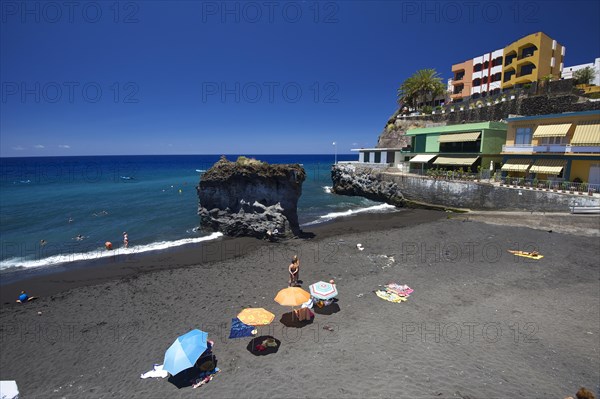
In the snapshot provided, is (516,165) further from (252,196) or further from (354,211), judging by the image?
(252,196)

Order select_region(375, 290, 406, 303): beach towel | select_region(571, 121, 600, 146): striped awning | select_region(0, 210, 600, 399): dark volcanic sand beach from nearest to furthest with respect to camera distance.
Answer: select_region(0, 210, 600, 399): dark volcanic sand beach
select_region(375, 290, 406, 303): beach towel
select_region(571, 121, 600, 146): striped awning

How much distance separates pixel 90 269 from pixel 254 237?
10.8m

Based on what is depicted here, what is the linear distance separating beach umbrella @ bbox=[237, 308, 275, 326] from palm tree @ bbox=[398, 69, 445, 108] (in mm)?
58434

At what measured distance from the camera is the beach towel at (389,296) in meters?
12.2

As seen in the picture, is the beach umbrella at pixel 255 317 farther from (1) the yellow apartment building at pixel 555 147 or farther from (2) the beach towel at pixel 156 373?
(1) the yellow apartment building at pixel 555 147

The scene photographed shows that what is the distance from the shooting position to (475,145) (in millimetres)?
34469

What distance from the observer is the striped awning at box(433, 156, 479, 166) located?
1339 inches

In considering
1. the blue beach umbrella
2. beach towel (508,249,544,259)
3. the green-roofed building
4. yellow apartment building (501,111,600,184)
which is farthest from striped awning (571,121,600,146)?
the blue beach umbrella

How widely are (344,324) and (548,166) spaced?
28.4 metres

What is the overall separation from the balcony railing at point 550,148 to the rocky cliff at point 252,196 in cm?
2341

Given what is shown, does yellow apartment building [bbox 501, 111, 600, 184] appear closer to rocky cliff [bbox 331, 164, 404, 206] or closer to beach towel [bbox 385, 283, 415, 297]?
rocky cliff [bbox 331, 164, 404, 206]

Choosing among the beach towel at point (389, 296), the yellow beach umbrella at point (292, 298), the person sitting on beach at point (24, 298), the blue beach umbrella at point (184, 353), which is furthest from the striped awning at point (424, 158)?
the person sitting on beach at point (24, 298)

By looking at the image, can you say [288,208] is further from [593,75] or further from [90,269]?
[593,75]

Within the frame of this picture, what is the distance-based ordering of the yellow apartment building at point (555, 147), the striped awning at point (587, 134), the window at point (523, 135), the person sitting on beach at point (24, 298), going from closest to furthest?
the person sitting on beach at point (24, 298)
the striped awning at point (587, 134)
the yellow apartment building at point (555, 147)
the window at point (523, 135)
